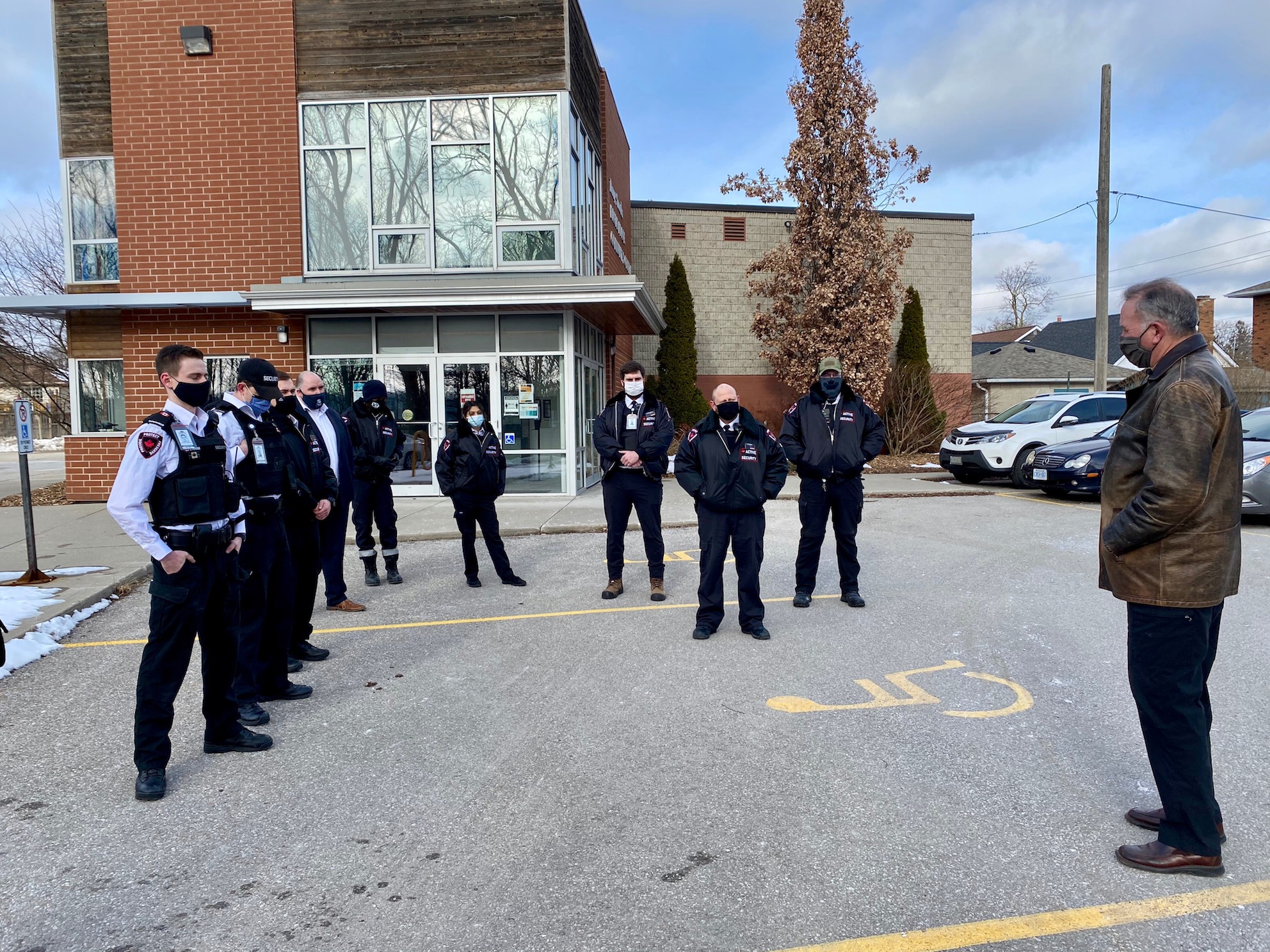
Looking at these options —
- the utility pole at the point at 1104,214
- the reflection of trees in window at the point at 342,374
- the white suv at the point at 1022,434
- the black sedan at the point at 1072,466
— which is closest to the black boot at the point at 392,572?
the reflection of trees in window at the point at 342,374

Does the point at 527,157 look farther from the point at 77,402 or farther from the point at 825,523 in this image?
the point at 825,523

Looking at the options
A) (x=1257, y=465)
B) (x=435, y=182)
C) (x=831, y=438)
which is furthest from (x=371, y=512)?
(x=1257, y=465)

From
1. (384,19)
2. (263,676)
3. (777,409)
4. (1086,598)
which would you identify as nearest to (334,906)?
(263,676)

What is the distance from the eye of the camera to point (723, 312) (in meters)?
25.2

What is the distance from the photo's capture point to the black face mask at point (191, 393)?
404cm

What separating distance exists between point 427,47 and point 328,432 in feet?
34.6

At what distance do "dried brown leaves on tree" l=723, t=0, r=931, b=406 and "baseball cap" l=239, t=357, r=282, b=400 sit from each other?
1719 cm

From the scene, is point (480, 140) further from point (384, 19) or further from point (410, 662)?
point (410, 662)

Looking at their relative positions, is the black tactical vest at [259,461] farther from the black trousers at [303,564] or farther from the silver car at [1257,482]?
the silver car at [1257,482]

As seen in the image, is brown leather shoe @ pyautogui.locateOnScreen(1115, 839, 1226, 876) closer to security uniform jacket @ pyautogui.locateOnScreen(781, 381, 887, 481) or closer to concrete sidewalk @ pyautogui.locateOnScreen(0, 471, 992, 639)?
security uniform jacket @ pyautogui.locateOnScreen(781, 381, 887, 481)

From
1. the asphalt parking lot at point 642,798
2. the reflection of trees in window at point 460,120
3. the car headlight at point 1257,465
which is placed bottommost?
the asphalt parking lot at point 642,798

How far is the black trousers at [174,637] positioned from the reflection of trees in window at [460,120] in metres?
12.1

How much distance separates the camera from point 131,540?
1086 centimetres

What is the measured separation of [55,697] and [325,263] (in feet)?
36.5
